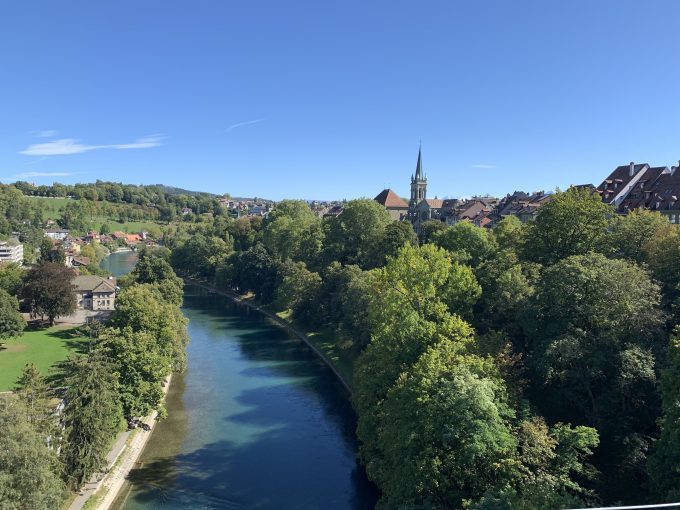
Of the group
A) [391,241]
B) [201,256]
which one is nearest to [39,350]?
[391,241]

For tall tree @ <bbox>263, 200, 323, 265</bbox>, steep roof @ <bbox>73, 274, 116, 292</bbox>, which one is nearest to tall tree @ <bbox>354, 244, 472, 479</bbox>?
tall tree @ <bbox>263, 200, 323, 265</bbox>

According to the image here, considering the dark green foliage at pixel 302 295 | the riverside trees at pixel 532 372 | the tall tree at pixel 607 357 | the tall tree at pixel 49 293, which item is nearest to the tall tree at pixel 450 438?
the riverside trees at pixel 532 372

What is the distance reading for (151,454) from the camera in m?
23.9

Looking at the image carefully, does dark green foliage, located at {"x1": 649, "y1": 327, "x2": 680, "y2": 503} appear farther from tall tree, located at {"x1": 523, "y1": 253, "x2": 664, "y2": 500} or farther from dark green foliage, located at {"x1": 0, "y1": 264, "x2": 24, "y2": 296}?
dark green foliage, located at {"x1": 0, "y1": 264, "x2": 24, "y2": 296}

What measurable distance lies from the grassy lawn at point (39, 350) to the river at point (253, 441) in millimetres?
7566

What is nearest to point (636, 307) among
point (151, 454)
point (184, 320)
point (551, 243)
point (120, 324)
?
point (551, 243)

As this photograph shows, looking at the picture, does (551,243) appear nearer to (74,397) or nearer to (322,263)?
(74,397)

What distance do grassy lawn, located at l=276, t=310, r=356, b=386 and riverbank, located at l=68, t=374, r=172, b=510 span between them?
12877 mm

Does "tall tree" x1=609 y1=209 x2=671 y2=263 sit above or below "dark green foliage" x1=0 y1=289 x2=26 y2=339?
above

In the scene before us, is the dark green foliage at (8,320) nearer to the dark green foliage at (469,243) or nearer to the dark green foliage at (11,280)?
the dark green foliage at (11,280)

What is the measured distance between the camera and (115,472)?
21516 millimetres

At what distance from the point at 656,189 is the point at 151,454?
39.4m

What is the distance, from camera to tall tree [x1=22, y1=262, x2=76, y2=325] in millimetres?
42281

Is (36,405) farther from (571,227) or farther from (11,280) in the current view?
(11,280)
